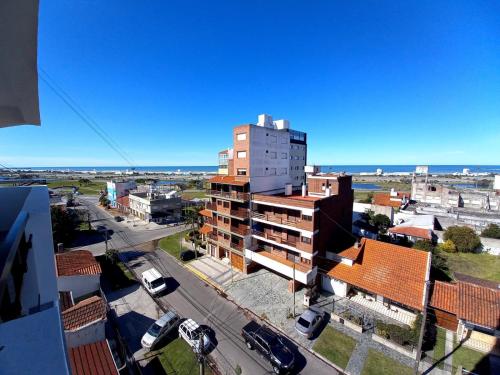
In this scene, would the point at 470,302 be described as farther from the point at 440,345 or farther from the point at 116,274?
the point at 116,274

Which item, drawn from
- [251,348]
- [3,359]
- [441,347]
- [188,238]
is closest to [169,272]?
[188,238]

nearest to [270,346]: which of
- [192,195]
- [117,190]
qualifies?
[117,190]

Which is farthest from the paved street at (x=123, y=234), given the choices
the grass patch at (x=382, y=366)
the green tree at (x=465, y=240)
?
the green tree at (x=465, y=240)

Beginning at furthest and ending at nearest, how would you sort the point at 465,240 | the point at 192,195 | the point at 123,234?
the point at 192,195 < the point at 123,234 < the point at 465,240

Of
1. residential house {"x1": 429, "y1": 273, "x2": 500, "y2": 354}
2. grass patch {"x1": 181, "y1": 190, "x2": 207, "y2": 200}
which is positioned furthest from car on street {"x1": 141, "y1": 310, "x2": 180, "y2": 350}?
grass patch {"x1": 181, "y1": 190, "x2": 207, "y2": 200}

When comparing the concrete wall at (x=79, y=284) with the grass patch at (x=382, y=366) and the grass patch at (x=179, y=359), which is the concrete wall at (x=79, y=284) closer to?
the grass patch at (x=179, y=359)

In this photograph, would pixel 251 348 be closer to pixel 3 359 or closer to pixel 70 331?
Result: pixel 70 331

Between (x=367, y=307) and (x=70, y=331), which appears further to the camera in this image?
(x=367, y=307)
